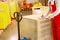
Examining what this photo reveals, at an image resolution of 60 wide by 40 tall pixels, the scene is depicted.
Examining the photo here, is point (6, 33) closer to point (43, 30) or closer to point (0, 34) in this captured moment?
point (0, 34)

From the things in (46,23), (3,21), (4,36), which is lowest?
(4,36)

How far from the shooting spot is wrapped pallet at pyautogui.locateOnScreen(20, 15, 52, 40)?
1883 mm

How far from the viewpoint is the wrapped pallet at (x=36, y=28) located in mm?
1883

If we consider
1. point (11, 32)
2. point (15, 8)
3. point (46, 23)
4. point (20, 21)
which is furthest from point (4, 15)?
point (46, 23)

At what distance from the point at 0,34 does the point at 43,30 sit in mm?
1527

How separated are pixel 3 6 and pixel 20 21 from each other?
1.71 m

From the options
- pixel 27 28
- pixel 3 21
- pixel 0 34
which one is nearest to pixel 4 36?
pixel 0 34

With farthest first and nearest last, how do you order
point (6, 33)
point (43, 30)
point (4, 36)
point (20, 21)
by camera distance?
point (6, 33) → point (4, 36) → point (20, 21) → point (43, 30)

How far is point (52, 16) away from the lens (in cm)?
197

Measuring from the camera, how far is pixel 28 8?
18.4 ft

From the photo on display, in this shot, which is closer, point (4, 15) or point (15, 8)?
point (4, 15)

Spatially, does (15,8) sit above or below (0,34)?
above

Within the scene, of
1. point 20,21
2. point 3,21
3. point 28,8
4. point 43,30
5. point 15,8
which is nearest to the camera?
point 43,30

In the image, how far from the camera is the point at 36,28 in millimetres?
1880
